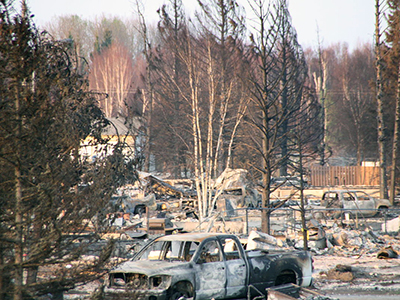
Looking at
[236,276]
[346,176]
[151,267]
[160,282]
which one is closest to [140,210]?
[236,276]

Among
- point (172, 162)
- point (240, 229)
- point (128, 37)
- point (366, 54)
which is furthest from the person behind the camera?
point (128, 37)

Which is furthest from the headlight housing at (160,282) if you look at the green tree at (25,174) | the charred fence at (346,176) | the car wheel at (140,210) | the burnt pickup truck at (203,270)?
the charred fence at (346,176)

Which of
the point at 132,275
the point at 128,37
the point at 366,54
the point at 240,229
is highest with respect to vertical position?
the point at 128,37

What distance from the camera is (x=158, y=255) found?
863 cm

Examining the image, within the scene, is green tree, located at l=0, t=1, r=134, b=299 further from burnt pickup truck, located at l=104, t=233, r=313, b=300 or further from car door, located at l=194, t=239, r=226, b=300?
car door, located at l=194, t=239, r=226, b=300

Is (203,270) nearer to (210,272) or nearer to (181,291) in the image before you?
(210,272)

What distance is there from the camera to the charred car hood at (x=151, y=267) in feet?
24.7

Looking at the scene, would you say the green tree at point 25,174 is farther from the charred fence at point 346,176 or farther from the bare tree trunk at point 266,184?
the charred fence at point 346,176

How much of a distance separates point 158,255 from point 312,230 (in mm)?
8369

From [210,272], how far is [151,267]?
42.6 inches

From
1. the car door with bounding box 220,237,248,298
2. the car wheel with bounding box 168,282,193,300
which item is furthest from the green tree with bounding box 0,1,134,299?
the car door with bounding box 220,237,248,298

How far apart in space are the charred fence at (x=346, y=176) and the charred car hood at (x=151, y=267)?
108 feet

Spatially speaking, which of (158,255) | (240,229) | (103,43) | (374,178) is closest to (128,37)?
(103,43)

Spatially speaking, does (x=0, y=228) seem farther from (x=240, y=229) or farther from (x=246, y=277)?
(x=240, y=229)
